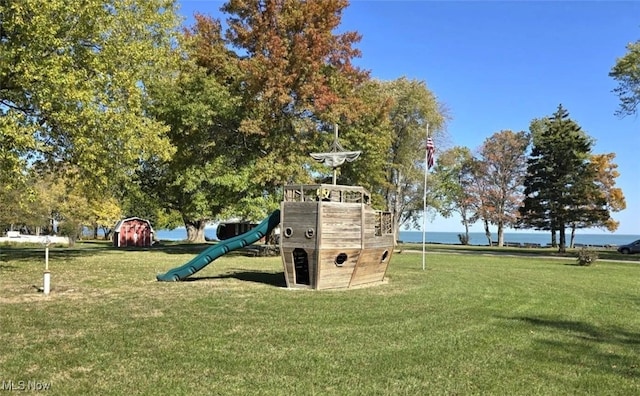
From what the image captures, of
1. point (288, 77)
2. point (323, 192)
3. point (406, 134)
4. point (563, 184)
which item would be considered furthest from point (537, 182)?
point (323, 192)

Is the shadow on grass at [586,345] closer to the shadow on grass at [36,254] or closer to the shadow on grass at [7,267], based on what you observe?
the shadow on grass at [7,267]

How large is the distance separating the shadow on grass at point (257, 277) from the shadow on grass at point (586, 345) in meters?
7.46

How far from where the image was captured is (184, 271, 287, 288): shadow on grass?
51.1ft

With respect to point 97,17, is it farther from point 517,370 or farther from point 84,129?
point 517,370

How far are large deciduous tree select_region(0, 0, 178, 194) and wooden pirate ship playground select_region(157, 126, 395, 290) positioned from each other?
18.6ft

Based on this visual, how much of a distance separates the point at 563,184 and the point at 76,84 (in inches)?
1439

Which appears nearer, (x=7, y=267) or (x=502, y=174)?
(x=7, y=267)

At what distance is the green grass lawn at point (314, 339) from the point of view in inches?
231

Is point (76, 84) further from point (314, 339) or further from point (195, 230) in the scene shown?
point (195, 230)

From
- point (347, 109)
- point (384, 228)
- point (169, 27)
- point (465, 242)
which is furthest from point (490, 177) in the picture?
point (384, 228)

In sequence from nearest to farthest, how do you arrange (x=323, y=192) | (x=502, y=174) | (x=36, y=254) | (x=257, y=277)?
(x=323, y=192), (x=257, y=277), (x=36, y=254), (x=502, y=174)

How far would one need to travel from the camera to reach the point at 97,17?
17922 millimetres

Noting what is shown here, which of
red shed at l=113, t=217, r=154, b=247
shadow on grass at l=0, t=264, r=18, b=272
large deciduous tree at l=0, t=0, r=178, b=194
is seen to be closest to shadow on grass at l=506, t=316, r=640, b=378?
large deciduous tree at l=0, t=0, r=178, b=194

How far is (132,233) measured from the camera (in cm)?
4238
